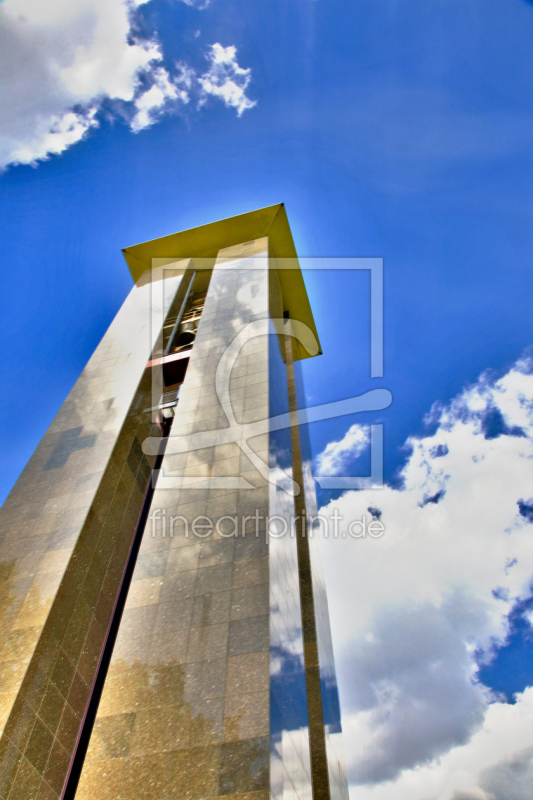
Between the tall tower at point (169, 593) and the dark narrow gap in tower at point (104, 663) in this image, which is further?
the dark narrow gap in tower at point (104, 663)

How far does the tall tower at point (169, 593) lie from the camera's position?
651cm

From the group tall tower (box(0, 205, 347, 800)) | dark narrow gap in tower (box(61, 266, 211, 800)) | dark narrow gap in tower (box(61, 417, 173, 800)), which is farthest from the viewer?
dark narrow gap in tower (box(61, 266, 211, 800))

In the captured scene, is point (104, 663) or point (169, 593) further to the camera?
point (104, 663)

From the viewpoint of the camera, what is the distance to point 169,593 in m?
8.32

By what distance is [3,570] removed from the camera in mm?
9781

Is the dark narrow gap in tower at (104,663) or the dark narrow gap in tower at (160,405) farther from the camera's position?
the dark narrow gap in tower at (160,405)

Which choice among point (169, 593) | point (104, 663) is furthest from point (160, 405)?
point (169, 593)

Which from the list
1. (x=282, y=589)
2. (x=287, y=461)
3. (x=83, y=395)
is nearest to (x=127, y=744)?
(x=282, y=589)

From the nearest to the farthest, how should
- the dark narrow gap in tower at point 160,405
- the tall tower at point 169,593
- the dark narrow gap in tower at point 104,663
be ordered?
the tall tower at point 169,593 < the dark narrow gap in tower at point 104,663 < the dark narrow gap in tower at point 160,405

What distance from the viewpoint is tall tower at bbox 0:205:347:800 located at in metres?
6.51

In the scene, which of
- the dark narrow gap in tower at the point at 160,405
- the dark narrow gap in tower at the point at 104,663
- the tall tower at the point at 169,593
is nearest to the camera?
the tall tower at the point at 169,593

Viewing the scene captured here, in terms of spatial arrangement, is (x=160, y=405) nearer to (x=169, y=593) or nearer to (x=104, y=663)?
(x=104, y=663)

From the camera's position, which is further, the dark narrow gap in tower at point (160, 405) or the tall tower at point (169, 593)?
the dark narrow gap in tower at point (160, 405)

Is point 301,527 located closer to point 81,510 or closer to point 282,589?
point 282,589
